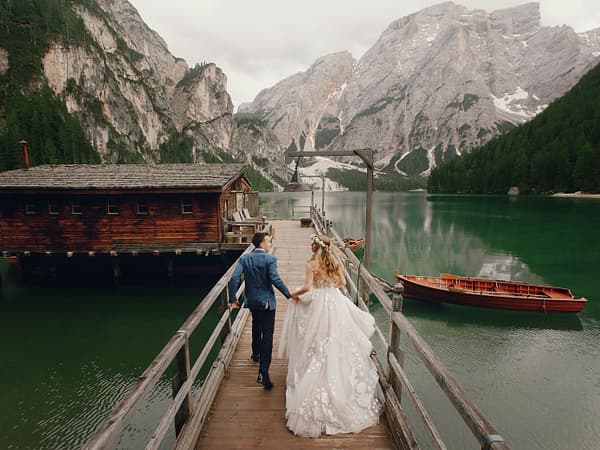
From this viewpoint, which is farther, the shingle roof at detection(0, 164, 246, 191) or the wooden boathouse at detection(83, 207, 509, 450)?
the shingle roof at detection(0, 164, 246, 191)

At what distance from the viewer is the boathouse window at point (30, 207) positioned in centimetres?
1923

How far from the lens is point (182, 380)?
12.9 feet

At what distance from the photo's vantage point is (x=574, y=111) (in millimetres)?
104688

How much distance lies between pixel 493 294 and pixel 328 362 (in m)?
17.2

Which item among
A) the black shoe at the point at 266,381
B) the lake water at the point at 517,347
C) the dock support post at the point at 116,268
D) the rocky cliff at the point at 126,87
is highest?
the rocky cliff at the point at 126,87

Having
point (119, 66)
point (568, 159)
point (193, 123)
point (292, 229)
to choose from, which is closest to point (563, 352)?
point (292, 229)

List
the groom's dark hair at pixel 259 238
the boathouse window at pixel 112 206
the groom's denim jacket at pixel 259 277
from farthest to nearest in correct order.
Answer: the boathouse window at pixel 112 206, the groom's dark hair at pixel 259 238, the groom's denim jacket at pixel 259 277

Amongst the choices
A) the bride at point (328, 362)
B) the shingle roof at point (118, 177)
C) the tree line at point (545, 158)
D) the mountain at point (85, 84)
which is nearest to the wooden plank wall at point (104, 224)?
the shingle roof at point (118, 177)

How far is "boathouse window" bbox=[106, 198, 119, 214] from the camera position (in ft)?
63.5

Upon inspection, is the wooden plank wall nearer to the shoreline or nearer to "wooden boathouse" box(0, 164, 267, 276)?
"wooden boathouse" box(0, 164, 267, 276)

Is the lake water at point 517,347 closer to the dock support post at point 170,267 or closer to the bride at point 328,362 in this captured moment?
the bride at point 328,362

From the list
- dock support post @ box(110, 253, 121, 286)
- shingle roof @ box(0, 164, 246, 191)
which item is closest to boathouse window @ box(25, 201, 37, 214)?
shingle roof @ box(0, 164, 246, 191)

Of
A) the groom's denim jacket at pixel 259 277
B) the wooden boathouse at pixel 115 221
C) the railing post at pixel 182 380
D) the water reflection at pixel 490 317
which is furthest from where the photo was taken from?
the wooden boathouse at pixel 115 221

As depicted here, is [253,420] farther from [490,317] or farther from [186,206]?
[490,317]
